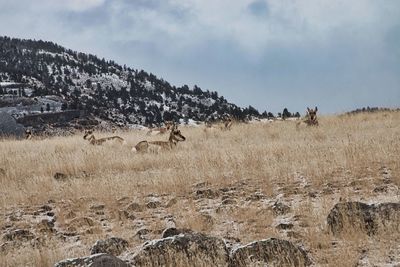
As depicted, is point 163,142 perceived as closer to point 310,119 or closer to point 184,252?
point 310,119

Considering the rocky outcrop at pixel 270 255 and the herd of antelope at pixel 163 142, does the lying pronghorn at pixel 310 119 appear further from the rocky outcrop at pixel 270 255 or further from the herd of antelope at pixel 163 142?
the rocky outcrop at pixel 270 255

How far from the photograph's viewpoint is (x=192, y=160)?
13930 millimetres

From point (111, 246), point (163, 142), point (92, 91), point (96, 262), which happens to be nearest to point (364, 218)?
point (111, 246)

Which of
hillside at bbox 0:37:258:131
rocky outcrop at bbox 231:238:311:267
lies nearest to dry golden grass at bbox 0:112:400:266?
rocky outcrop at bbox 231:238:311:267

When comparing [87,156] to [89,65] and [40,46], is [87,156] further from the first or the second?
[40,46]

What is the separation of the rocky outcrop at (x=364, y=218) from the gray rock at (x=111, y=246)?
2.83 m

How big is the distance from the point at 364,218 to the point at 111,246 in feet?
11.3

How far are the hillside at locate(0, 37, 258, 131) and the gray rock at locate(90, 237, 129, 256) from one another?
57.4 m

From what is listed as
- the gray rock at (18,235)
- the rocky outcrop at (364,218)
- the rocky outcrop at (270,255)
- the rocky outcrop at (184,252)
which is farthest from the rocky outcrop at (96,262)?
the rocky outcrop at (364,218)

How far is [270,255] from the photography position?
598 cm

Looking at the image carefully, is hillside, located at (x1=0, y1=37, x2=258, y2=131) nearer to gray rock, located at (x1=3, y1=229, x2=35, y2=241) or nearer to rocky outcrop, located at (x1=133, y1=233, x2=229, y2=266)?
gray rock, located at (x1=3, y1=229, x2=35, y2=241)

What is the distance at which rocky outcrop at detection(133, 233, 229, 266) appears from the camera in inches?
232

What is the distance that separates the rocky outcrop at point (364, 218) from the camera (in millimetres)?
6871

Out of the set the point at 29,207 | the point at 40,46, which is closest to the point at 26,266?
the point at 29,207
